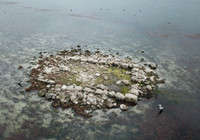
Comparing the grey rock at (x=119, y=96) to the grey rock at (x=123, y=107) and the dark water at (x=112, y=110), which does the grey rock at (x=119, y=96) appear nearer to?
the grey rock at (x=123, y=107)

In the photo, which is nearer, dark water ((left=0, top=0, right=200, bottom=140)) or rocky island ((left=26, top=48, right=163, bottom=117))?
dark water ((left=0, top=0, right=200, bottom=140))

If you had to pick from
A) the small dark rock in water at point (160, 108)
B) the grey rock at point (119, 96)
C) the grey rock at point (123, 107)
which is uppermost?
the grey rock at point (119, 96)

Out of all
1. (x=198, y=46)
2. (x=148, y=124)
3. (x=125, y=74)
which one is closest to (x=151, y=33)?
(x=198, y=46)

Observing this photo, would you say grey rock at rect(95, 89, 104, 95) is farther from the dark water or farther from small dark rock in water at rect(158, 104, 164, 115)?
small dark rock in water at rect(158, 104, 164, 115)

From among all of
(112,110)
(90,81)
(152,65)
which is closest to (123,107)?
(112,110)

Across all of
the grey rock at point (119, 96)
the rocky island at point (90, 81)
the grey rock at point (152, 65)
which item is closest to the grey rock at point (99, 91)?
the rocky island at point (90, 81)

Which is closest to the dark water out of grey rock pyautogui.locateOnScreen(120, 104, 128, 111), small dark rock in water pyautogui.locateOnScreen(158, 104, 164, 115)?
small dark rock in water pyautogui.locateOnScreen(158, 104, 164, 115)
